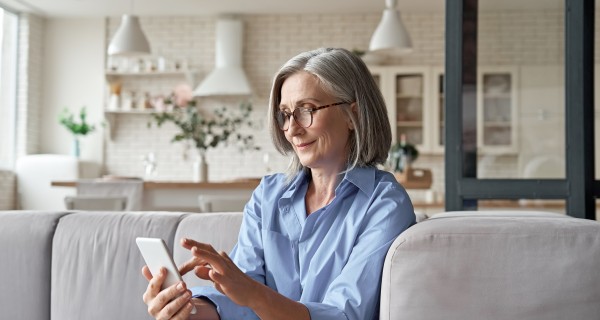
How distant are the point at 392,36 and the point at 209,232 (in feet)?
17.0

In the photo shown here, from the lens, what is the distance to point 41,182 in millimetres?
9273

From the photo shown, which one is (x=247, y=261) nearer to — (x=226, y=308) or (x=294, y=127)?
(x=226, y=308)

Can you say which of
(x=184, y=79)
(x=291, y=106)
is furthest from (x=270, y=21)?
(x=291, y=106)

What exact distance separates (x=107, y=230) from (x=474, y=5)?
131 cm

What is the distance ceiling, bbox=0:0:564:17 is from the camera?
350 inches

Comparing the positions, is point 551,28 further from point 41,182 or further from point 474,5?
point 41,182

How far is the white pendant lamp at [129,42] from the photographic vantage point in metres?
7.28

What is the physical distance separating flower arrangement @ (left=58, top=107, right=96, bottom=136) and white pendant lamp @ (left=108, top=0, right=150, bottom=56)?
211cm

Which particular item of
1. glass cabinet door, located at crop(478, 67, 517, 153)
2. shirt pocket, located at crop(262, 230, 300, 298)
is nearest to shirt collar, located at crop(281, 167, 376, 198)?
shirt pocket, located at crop(262, 230, 300, 298)

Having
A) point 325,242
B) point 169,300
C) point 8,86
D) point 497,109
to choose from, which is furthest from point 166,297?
point 8,86

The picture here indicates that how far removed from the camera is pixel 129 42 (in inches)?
287

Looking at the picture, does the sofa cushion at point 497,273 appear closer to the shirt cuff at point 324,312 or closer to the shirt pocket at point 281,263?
the shirt cuff at point 324,312

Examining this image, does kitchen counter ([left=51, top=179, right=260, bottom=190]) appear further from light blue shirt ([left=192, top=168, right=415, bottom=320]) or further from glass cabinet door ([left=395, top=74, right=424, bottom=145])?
light blue shirt ([left=192, top=168, right=415, bottom=320])

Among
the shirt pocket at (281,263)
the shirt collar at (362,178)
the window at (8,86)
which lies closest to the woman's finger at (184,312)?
the shirt pocket at (281,263)
